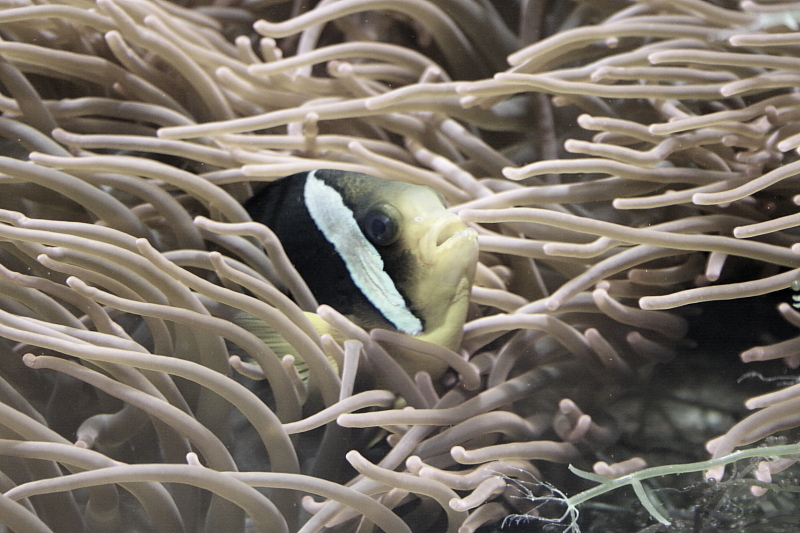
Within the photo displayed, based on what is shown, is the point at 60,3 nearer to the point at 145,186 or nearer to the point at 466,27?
the point at 145,186

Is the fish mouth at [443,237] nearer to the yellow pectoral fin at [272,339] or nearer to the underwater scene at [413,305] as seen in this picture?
the underwater scene at [413,305]

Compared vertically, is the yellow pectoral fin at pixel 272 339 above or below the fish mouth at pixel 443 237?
below

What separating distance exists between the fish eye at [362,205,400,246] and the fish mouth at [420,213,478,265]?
4cm

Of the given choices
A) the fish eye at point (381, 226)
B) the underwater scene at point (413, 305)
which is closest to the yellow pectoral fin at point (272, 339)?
the underwater scene at point (413, 305)

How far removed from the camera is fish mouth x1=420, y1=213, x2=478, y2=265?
0.69m

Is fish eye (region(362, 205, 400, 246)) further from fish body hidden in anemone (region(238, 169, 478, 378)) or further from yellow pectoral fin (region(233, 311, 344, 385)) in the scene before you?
yellow pectoral fin (region(233, 311, 344, 385))

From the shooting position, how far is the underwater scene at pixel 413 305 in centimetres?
62

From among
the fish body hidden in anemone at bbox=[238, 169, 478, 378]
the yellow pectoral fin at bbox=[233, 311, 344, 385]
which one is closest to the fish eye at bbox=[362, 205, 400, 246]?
the fish body hidden in anemone at bbox=[238, 169, 478, 378]

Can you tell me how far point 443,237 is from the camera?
709 mm

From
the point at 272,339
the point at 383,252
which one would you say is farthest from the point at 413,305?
the point at 272,339

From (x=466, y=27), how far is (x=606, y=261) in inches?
21.6

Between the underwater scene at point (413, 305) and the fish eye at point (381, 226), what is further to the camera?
the fish eye at point (381, 226)

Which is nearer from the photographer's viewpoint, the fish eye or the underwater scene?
the underwater scene

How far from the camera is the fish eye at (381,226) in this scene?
73 cm
